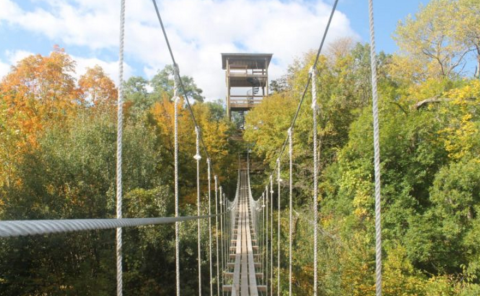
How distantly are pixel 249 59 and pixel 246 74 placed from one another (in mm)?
862

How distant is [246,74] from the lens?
19391 millimetres

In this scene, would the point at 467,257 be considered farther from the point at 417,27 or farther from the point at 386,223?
the point at 417,27

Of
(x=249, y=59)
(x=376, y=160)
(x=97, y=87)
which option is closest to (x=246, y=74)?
(x=249, y=59)

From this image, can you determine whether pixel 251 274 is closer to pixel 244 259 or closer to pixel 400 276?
pixel 244 259

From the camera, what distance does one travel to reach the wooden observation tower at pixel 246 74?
19.1 meters

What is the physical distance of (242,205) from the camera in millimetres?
14578

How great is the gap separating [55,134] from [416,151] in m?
7.72

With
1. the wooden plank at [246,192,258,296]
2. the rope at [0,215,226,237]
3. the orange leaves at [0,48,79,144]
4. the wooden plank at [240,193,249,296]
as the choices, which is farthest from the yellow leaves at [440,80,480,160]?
the orange leaves at [0,48,79,144]

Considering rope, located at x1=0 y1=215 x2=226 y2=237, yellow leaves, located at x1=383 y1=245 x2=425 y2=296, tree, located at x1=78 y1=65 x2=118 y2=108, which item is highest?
tree, located at x1=78 y1=65 x2=118 y2=108

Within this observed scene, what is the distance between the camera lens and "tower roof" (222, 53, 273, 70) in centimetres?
1912

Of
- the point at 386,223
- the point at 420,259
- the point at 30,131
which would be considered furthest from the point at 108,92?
the point at 420,259

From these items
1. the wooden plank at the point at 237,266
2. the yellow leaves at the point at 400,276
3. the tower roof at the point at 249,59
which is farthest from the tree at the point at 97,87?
the tower roof at the point at 249,59

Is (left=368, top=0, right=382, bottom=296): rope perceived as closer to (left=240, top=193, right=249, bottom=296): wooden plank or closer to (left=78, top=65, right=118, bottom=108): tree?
(left=240, top=193, right=249, bottom=296): wooden plank

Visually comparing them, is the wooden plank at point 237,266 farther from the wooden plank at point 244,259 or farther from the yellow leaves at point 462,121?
the yellow leaves at point 462,121
